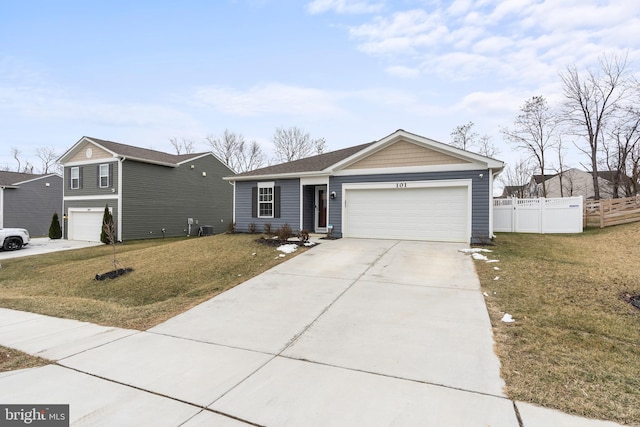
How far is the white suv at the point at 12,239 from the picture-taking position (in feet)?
50.6

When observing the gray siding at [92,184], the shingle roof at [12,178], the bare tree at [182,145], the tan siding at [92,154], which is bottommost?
the gray siding at [92,184]

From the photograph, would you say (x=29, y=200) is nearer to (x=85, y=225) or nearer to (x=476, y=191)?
(x=85, y=225)

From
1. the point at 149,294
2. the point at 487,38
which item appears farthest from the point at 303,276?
the point at 487,38

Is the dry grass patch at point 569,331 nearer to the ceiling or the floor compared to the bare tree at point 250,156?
nearer to the floor

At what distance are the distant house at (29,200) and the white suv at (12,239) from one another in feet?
33.9

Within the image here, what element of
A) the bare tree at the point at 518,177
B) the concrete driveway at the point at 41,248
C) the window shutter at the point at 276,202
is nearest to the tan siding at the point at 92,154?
the concrete driveway at the point at 41,248

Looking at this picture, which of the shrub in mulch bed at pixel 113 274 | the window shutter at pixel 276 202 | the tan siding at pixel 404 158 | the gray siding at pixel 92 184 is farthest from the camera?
the gray siding at pixel 92 184

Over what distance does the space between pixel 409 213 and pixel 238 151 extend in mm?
32337

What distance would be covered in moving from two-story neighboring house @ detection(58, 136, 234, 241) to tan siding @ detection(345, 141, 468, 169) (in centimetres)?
1276

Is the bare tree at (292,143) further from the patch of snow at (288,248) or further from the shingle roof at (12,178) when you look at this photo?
the patch of snow at (288,248)

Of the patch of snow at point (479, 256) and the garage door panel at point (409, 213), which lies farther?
the garage door panel at point (409, 213)

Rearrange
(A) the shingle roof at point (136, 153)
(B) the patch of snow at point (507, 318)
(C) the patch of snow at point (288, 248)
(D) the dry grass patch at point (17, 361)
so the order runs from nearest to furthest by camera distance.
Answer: (D) the dry grass patch at point (17, 361) < (B) the patch of snow at point (507, 318) < (C) the patch of snow at point (288, 248) < (A) the shingle roof at point (136, 153)

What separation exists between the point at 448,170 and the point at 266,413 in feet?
34.5

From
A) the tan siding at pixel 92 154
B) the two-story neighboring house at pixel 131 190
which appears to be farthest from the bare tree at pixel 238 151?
the tan siding at pixel 92 154
